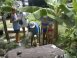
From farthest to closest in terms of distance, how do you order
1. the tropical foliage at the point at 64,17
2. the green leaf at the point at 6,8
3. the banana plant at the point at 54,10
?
the green leaf at the point at 6,8
the banana plant at the point at 54,10
the tropical foliage at the point at 64,17

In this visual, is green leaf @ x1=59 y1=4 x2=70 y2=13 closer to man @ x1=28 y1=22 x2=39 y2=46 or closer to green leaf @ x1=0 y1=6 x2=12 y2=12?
man @ x1=28 y1=22 x2=39 y2=46

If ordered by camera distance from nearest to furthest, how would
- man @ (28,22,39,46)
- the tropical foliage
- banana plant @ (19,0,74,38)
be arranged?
the tropical foliage → banana plant @ (19,0,74,38) → man @ (28,22,39,46)

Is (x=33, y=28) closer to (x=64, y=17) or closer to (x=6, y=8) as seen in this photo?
(x=6, y=8)

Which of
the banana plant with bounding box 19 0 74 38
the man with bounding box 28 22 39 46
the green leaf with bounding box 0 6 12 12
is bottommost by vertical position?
the man with bounding box 28 22 39 46

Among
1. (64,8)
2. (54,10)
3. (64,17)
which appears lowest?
(64,17)

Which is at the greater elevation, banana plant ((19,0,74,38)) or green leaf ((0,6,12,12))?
banana plant ((19,0,74,38))

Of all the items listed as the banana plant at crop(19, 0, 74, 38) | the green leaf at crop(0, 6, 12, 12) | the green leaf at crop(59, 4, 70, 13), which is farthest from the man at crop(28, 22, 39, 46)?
the green leaf at crop(59, 4, 70, 13)

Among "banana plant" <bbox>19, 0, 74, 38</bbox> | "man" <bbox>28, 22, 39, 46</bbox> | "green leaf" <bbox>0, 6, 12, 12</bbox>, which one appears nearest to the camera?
"banana plant" <bbox>19, 0, 74, 38</bbox>

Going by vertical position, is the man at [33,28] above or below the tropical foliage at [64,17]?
below

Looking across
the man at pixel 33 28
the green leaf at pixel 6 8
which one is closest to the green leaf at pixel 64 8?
the man at pixel 33 28

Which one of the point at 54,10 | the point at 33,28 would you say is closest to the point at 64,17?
the point at 54,10

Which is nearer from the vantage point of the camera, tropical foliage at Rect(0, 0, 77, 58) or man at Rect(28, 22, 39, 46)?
tropical foliage at Rect(0, 0, 77, 58)

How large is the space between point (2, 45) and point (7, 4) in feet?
5.38

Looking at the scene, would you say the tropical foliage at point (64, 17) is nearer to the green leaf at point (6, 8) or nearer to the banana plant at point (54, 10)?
the banana plant at point (54, 10)
